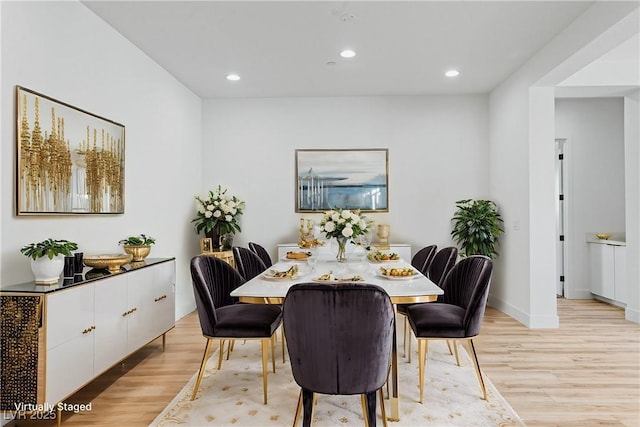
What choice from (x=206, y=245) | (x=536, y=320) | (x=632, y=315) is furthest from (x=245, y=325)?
(x=632, y=315)

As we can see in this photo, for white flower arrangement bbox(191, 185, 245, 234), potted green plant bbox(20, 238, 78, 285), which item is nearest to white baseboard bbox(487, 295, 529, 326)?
white flower arrangement bbox(191, 185, 245, 234)

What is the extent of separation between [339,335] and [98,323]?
5.30ft

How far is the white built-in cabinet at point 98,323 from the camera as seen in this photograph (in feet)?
6.99

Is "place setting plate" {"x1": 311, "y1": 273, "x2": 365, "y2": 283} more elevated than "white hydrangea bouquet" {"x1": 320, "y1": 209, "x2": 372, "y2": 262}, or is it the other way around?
"white hydrangea bouquet" {"x1": 320, "y1": 209, "x2": 372, "y2": 262}

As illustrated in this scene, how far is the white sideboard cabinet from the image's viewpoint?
205 cm

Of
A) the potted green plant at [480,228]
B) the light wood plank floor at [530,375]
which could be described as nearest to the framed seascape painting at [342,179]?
the potted green plant at [480,228]

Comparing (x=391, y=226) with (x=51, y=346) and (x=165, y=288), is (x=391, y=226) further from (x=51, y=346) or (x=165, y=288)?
(x=51, y=346)

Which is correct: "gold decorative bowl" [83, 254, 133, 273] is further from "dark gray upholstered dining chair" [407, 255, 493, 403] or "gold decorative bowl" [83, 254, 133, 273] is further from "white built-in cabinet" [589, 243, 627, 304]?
"white built-in cabinet" [589, 243, 627, 304]

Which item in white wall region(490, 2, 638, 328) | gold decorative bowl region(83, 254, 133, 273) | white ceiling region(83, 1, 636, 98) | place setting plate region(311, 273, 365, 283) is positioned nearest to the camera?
place setting plate region(311, 273, 365, 283)

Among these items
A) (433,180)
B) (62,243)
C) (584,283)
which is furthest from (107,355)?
(584,283)

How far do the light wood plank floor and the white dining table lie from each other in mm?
856

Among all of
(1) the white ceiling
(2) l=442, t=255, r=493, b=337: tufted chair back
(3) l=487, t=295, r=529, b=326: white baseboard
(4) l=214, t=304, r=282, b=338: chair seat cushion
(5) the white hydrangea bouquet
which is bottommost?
(3) l=487, t=295, r=529, b=326: white baseboard

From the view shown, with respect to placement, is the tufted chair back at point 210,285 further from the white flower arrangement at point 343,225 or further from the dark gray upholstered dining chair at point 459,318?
the dark gray upholstered dining chair at point 459,318

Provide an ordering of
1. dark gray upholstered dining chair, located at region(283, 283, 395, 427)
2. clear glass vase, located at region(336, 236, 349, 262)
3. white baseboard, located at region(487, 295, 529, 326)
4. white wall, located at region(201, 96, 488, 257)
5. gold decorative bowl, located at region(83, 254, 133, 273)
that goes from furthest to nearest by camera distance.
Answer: white wall, located at region(201, 96, 488, 257)
white baseboard, located at region(487, 295, 529, 326)
clear glass vase, located at region(336, 236, 349, 262)
gold decorative bowl, located at region(83, 254, 133, 273)
dark gray upholstered dining chair, located at region(283, 283, 395, 427)
